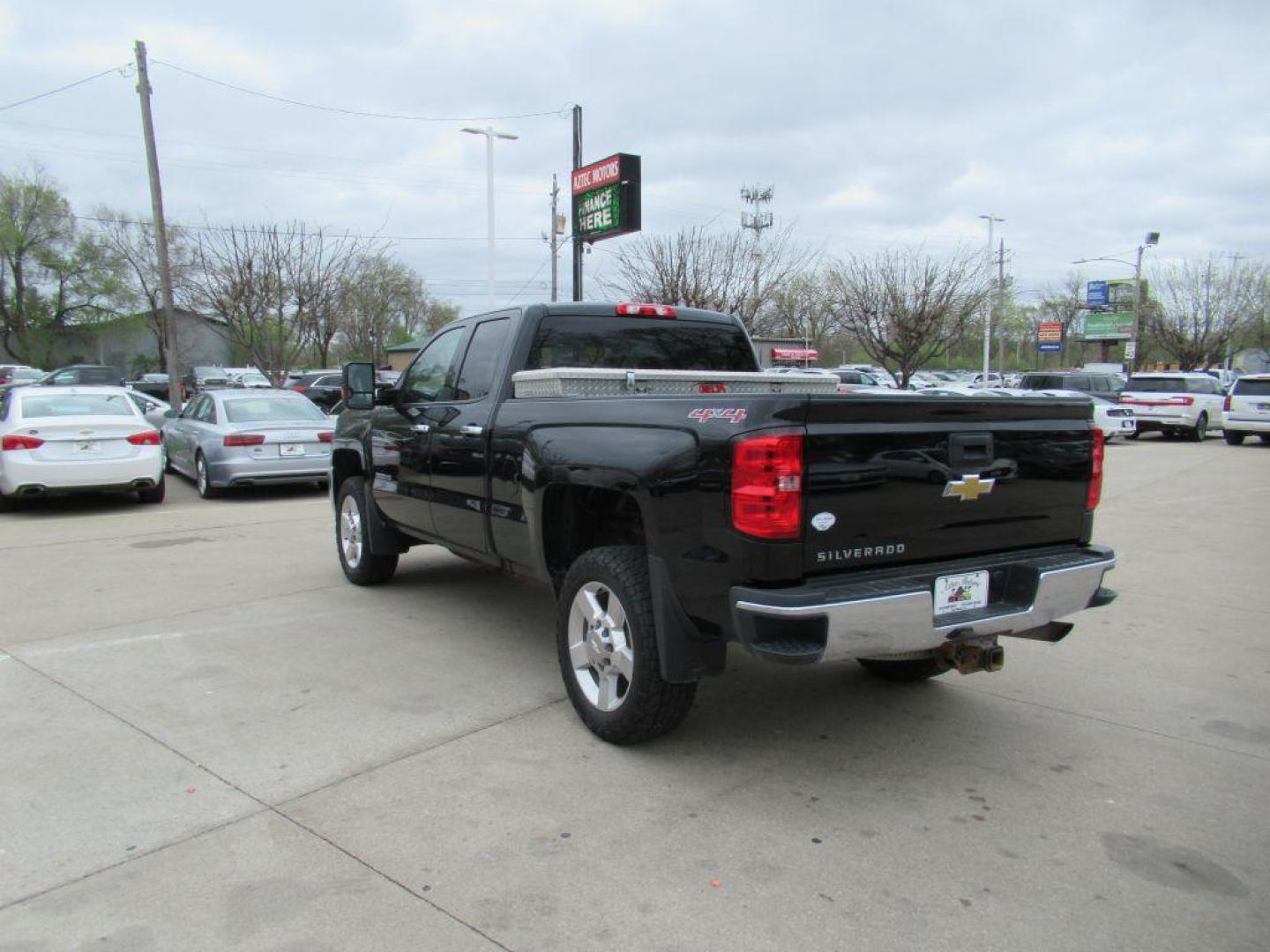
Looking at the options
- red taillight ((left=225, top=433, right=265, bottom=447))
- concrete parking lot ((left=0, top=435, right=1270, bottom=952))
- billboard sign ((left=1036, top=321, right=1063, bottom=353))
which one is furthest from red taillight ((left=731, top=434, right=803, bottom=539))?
billboard sign ((left=1036, top=321, right=1063, bottom=353))

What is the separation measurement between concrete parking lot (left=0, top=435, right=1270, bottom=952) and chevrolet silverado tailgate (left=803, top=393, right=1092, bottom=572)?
96 centimetres

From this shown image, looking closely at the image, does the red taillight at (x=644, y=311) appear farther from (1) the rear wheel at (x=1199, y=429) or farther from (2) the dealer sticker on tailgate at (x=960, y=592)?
(1) the rear wheel at (x=1199, y=429)

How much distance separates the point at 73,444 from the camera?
1052 cm

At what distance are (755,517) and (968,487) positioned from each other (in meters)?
0.99

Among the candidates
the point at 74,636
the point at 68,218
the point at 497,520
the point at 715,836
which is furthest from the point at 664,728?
the point at 68,218

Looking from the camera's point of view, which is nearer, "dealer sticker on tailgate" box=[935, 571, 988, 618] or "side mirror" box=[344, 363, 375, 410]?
"dealer sticker on tailgate" box=[935, 571, 988, 618]

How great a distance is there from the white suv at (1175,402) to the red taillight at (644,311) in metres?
22.8

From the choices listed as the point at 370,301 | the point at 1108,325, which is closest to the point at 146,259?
the point at 370,301

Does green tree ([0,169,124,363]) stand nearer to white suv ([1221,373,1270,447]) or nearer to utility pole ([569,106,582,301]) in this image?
utility pole ([569,106,582,301])

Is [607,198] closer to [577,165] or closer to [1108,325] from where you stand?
[577,165]

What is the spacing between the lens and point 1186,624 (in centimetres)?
601

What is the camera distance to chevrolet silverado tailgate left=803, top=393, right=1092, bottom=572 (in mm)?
3217

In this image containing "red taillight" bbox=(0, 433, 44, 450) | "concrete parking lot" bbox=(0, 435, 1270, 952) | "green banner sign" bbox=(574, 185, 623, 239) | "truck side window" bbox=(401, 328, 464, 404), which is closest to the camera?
"concrete parking lot" bbox=(0, 435, 1270, 952)

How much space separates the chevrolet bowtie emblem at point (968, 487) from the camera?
138 inches
